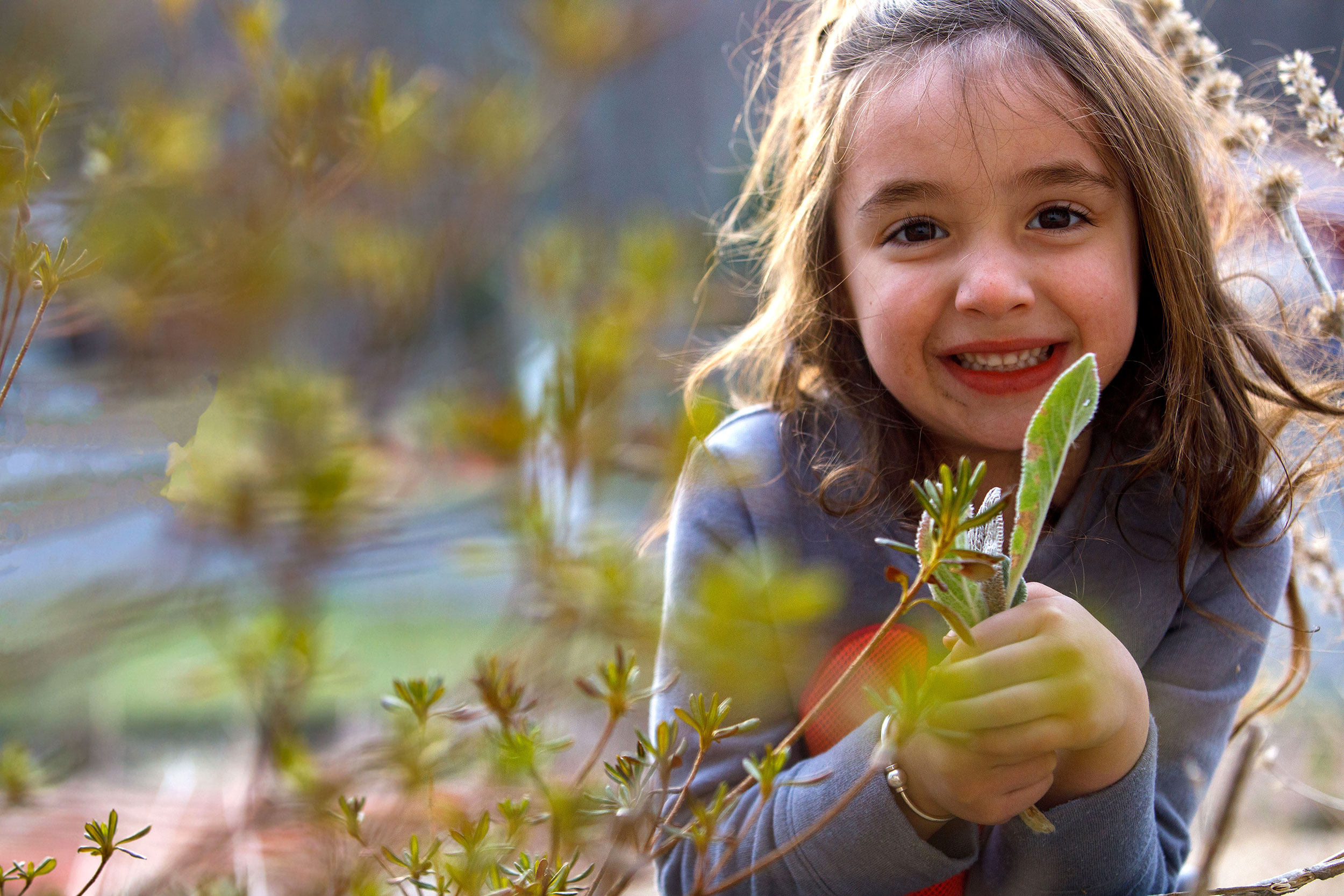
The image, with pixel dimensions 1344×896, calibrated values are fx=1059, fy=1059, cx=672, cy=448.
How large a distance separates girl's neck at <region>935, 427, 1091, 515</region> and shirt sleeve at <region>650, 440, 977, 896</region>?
264 millimetres

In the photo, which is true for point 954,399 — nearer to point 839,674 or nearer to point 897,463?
point 897,463

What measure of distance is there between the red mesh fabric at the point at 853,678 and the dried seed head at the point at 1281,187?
64 centimetres

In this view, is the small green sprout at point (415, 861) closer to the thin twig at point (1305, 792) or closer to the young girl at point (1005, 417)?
the young girl at point (1005, 417)

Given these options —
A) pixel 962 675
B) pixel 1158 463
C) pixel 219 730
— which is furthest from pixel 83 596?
A: pixel 219 730

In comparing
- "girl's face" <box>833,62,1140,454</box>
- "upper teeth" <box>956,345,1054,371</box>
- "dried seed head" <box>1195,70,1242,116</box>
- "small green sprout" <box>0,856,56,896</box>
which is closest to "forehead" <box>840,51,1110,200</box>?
"girl's face" <box>833,62,1140,454</box>

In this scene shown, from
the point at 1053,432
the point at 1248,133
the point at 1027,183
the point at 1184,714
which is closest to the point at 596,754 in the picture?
the point at 1053,432

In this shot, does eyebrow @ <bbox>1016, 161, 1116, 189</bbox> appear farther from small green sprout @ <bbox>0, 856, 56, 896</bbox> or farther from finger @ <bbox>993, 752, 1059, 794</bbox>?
small green sprout @ <bbox>0, 856, 56, 896</bbox>

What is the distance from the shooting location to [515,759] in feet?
1.91

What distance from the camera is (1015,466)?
1.21 meters

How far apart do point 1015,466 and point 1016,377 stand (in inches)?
6.8

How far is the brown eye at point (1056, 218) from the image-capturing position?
3.44 ft

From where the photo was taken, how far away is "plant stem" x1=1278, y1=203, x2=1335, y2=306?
1.08 metres

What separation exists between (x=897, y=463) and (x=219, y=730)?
8.77ft

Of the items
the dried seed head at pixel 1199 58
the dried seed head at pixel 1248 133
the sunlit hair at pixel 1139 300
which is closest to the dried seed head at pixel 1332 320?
the sunlit hair at pixel 1139 300
